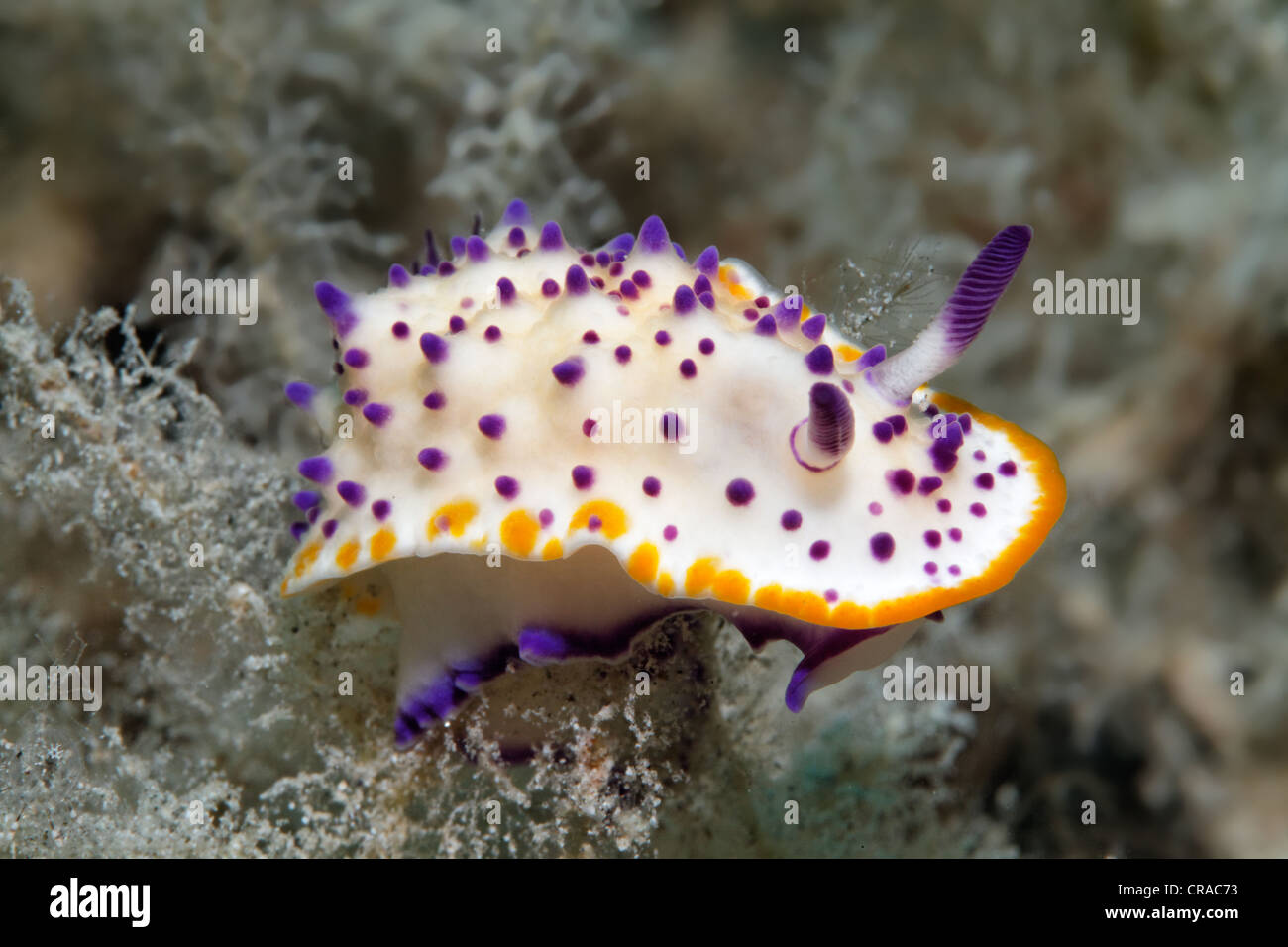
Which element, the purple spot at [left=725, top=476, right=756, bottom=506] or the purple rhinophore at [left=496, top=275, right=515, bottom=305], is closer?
the purple spot at [left=725, top=476, right=756, bottom=506]

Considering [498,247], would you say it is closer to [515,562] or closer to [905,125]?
[515,562]

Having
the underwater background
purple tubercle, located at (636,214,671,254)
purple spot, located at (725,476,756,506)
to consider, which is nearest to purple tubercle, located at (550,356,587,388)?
purple spot, located at (725,476,756,506)

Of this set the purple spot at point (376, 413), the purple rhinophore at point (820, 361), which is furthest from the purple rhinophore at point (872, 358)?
the purple spot at point (376, 413)

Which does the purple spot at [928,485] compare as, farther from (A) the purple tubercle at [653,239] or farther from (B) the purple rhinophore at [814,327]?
(A) the purple tubercle at [653,239]

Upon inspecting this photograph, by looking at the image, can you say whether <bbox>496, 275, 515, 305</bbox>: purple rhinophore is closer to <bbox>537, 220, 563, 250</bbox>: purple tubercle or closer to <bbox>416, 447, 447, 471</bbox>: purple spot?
<bbox>537, 220, 563, 250</bbox>: purple tubercle

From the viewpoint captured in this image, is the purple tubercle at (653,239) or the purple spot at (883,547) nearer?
the purple spot at (883,547)

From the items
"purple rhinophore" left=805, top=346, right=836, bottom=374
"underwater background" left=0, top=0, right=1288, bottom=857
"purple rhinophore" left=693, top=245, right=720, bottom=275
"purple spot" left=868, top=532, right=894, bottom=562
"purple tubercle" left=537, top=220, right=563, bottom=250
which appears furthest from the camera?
"underwater background" left=0, top=0, right=1288, bottom=857
